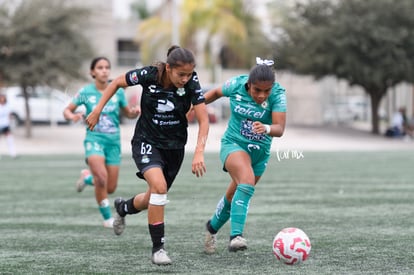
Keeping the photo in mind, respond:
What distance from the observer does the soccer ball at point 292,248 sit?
7098 millimetres

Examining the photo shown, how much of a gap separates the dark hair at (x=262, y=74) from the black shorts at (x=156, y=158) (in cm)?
91

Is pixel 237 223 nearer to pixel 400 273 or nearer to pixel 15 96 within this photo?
pixel 400 273

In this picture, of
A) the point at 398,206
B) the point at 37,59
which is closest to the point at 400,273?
the point at 398,206

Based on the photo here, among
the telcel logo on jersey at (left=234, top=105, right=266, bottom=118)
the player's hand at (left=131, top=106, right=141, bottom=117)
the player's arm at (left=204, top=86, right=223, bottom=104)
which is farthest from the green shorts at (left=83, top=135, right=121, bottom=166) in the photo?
the telcel logo on jersey at (left=234, top=105, right=266, bottom=118)

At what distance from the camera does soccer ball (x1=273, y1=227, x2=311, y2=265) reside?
7098mm

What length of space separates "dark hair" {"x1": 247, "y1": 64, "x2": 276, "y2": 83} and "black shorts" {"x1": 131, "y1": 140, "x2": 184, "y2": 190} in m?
0.91

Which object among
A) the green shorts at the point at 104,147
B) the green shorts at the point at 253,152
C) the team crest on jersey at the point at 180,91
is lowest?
the green shorts at the point at 104,147

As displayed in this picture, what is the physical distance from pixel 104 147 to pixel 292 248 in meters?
4.25

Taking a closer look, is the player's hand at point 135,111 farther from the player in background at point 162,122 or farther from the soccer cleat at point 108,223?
the player in background at point 162,122

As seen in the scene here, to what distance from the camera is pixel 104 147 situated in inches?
424

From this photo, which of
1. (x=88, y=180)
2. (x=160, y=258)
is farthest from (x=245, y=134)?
(x=88, y=180)

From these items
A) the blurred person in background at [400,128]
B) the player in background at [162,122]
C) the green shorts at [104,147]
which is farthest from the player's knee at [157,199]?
the blurred person in background at [400,128]

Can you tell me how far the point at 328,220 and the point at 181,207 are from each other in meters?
2.64

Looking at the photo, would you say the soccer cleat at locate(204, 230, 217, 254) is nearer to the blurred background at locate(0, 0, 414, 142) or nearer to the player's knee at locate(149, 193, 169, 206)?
the player's knee at locate(149, 193, 169, 206)
